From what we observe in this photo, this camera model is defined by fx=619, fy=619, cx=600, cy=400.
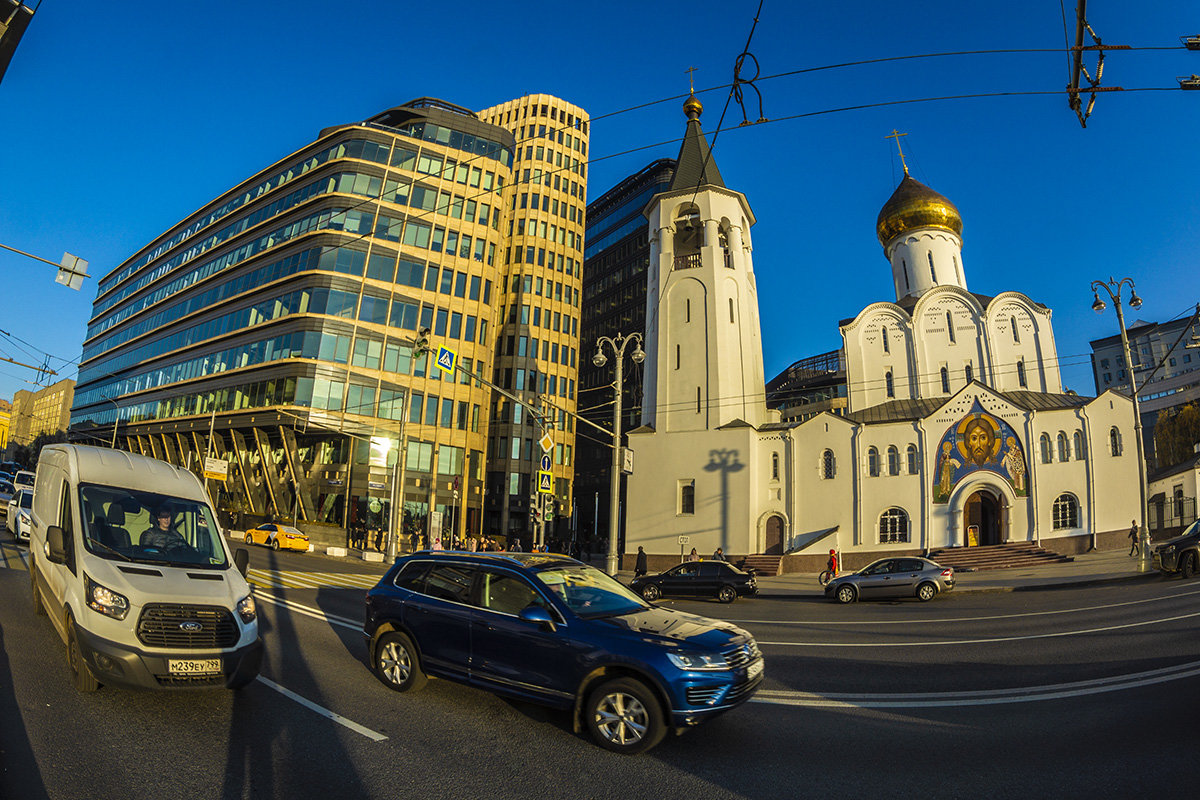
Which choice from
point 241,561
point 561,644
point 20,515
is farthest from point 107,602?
point 20,515

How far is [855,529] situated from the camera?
34469mm

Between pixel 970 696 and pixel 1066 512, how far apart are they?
32.4 metres

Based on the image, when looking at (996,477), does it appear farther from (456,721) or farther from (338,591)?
(456,721)

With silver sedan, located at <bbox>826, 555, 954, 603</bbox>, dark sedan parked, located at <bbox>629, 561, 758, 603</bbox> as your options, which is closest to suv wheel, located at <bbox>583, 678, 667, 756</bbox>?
dark sedan parked, located at <bbox>629, 561, 758, 603</bbox>

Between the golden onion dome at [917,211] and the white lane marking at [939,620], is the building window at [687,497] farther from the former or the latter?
the golden onion dome at [917,211]

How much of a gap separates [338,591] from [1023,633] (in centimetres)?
1545

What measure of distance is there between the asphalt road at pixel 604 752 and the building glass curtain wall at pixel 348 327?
35.7 metres

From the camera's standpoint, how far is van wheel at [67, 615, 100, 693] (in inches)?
232

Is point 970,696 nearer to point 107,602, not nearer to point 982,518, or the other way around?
point 107,602

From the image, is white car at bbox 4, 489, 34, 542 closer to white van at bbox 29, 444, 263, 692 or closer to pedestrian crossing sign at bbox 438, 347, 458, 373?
pedestrian crossing sign at bbox 438, 347, 458, 373

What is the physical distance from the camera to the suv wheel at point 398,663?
6836mm

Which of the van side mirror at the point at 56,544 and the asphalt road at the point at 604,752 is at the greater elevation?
the van side mirror at the point at 56,544

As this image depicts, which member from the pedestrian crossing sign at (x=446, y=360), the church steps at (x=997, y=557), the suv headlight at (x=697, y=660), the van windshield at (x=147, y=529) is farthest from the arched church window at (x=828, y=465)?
the van windshield at (x=147, y=529)

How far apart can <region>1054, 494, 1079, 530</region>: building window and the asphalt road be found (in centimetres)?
2774
